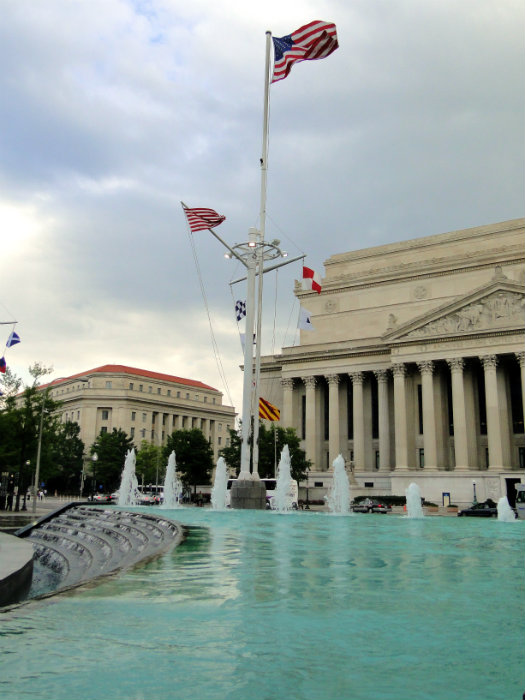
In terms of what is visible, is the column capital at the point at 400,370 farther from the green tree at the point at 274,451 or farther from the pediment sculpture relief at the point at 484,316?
the green tree at the point at 274,451

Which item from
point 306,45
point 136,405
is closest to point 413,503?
point 306,45

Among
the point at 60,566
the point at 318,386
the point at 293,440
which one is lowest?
the point at 60,566

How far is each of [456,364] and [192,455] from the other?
3295 cm

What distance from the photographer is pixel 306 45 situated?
26.2 m

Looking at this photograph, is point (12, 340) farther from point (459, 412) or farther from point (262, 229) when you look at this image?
point (459, 412)

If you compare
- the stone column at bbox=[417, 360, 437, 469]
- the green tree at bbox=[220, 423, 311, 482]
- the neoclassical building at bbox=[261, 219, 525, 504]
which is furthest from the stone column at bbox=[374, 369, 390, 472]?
the green tree at bbox=[220, 423, 311, 482]

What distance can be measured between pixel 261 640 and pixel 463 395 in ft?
172

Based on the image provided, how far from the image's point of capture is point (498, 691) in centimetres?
448

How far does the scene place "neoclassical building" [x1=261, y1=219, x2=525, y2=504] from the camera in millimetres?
53500

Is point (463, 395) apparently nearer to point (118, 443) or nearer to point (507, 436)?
point (507, 436)

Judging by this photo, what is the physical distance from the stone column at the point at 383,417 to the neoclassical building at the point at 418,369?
0.10 m

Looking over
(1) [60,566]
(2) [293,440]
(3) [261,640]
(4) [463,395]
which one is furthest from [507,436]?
(3) [261,640]

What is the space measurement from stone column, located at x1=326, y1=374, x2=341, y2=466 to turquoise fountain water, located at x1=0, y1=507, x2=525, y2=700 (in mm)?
53945

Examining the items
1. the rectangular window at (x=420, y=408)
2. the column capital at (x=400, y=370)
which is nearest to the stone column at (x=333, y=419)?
the rectangular window at (x=420, y=408)
